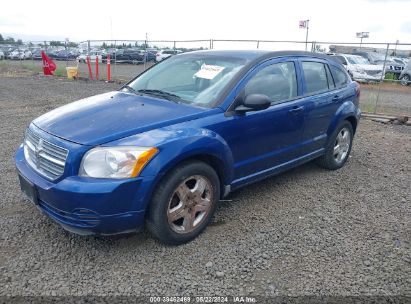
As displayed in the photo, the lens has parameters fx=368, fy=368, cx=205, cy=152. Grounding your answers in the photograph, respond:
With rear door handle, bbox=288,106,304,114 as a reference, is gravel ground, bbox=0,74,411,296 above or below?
below

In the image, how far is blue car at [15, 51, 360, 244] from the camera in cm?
283

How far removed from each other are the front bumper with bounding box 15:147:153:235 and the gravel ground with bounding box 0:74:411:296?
0.36 meters

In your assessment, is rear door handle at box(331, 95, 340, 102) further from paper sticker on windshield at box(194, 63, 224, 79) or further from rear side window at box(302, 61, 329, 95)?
paper sticker on windshield at box(194, 63, 224, 79)

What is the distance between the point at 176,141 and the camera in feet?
9.93

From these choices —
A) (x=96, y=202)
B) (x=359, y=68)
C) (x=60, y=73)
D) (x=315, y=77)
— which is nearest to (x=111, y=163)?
(x=96, y=202)

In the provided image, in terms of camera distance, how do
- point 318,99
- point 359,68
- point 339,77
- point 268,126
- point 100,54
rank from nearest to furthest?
point 268,126, point 318,99, point 339,77, point 359,68, point 100,54

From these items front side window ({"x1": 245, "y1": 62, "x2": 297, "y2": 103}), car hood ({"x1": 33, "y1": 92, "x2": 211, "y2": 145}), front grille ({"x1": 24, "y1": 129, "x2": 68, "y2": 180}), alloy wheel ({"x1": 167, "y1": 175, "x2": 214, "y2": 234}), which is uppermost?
front side window ({"x1": 245, "y1": 62, "x2": 297, "y2": 103})

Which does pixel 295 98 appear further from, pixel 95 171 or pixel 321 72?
pixel 95 171

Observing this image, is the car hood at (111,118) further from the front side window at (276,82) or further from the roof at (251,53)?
the roof at (251,53)

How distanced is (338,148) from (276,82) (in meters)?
1.75

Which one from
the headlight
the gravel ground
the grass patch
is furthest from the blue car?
the grass patch

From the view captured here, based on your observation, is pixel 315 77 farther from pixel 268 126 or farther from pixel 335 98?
pixel 268 126

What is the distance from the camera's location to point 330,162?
516cm

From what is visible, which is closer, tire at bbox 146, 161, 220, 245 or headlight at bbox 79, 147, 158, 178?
headlight at bbox 79, 147, 158, 178
